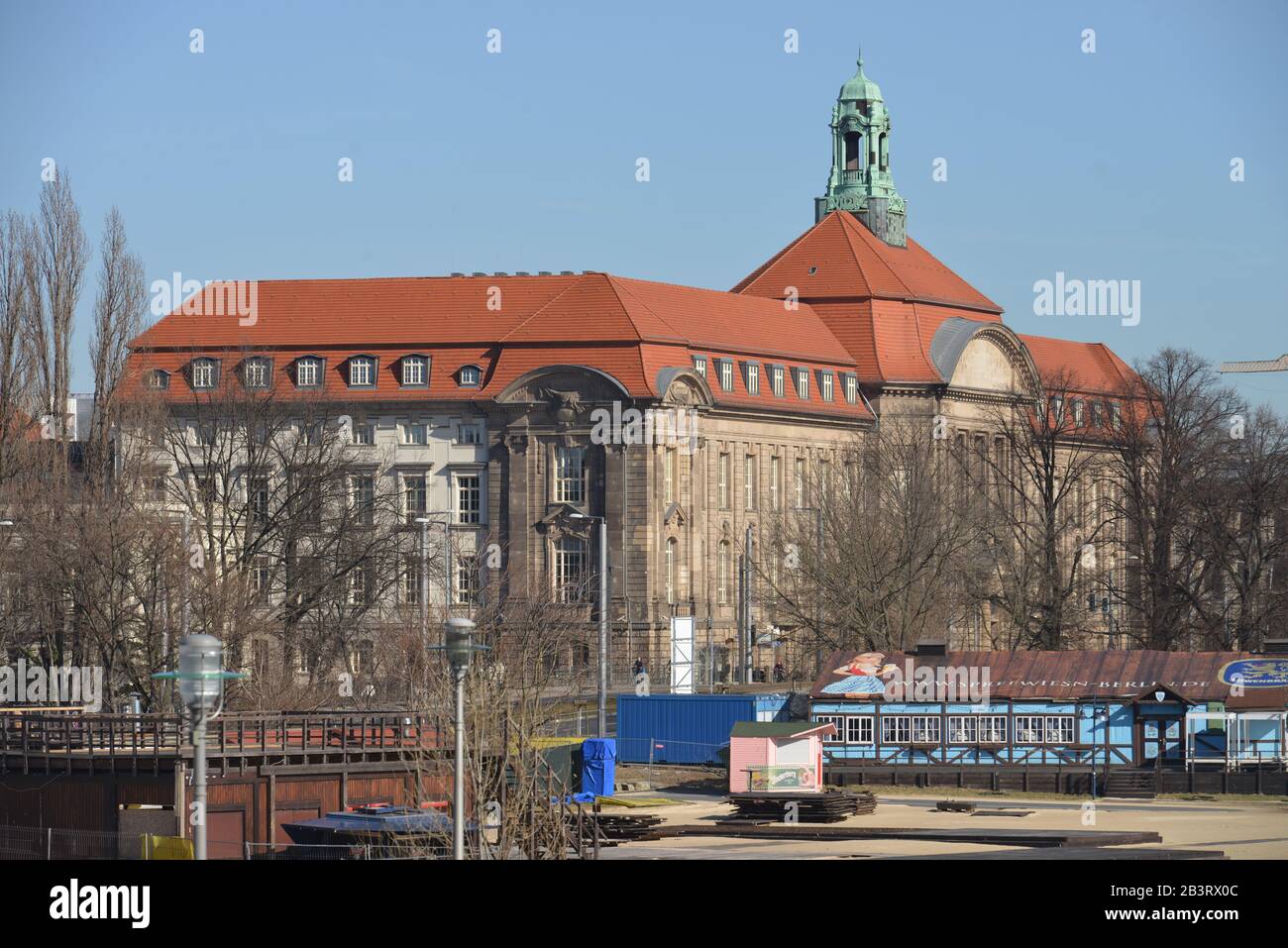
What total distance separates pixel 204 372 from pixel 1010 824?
7045cm

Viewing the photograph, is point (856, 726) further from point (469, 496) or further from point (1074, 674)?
point (469, 496)

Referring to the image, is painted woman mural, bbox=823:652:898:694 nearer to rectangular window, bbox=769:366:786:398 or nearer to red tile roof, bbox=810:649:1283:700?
red tile roof, bbox=810:649:1283:700

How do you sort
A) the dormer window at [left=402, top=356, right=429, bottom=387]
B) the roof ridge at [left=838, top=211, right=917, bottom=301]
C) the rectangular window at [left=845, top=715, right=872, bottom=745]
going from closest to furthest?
1. the rectangular window at [left=845, top=715, right=872, bottom=745]
2. the dormer window at [left=402, top=356, right=429, bottom=387]
3. the roof ridge at [left=838, top=211, right=917, bottom=301]

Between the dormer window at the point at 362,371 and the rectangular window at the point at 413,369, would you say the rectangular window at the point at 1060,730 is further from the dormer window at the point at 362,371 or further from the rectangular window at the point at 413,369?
the dormer window at the point at 362,371

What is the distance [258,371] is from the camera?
106 m

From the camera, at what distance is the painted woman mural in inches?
2672

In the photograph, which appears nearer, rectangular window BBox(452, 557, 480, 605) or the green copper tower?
rectangular window BBox(452, 557, 480, 605)

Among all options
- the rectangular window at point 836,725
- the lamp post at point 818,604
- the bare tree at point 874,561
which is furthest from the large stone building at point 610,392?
the rectangular window at point 836,725

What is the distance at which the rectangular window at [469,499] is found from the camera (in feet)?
383

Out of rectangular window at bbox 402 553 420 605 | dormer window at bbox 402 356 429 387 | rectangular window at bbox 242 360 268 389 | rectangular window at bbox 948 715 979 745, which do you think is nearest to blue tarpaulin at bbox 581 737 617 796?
rectangular window at bbox 948 715 979 745

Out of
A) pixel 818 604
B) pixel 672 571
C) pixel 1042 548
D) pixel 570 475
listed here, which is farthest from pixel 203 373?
pixel 1042 548

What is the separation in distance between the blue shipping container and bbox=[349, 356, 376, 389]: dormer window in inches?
1898

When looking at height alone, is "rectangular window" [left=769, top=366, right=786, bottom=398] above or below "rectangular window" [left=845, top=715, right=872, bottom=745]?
above
